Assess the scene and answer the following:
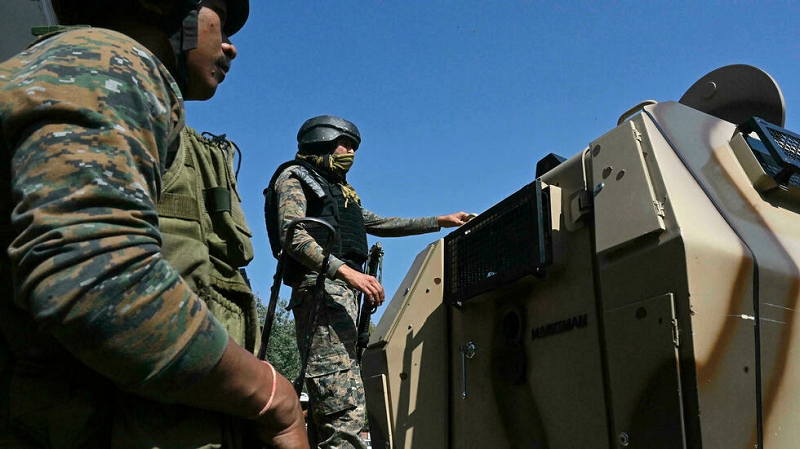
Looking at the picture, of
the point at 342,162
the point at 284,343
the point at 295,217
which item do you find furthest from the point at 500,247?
the point at 284,343

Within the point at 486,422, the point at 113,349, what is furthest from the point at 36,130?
the point at 486,422

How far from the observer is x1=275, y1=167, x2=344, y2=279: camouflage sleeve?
3404 mm

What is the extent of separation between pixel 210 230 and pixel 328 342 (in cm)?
226

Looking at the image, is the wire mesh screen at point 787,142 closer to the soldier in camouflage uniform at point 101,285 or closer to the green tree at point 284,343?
the soldier in camouflage uniform at point 101,285

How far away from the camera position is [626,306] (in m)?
1.92

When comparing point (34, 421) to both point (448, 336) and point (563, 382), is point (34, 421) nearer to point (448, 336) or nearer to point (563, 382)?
point (563, 382)

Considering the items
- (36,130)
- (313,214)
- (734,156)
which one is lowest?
(36,130)

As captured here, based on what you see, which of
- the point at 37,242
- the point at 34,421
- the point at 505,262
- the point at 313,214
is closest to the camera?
the point at 37,242

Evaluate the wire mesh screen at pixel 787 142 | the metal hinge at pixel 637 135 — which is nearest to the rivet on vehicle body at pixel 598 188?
the metal hinge at pixel 637 135

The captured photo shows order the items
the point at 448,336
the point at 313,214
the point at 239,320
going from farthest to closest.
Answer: the point at 313,214 → the point at 448,336 → the point at 239,320

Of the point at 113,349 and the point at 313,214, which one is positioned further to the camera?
the point at 313,214

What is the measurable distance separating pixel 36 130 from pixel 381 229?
360 cm

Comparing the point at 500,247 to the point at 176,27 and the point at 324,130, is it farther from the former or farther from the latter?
the point at 324,130

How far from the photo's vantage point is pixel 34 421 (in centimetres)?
103
